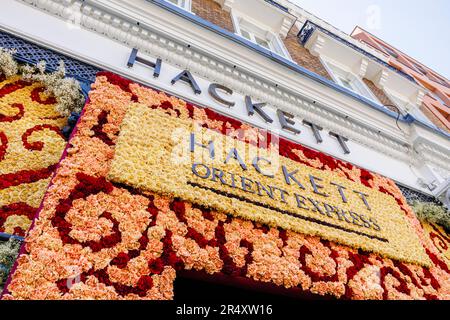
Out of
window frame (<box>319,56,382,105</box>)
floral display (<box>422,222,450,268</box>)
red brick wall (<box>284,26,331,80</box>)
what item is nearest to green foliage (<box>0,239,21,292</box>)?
floral display (<box>422,222,450,268</box>)

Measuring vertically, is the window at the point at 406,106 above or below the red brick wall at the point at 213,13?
above

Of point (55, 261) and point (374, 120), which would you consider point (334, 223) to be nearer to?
point (55, 261)

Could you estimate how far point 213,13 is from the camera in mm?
8062

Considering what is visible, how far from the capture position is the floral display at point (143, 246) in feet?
7.74

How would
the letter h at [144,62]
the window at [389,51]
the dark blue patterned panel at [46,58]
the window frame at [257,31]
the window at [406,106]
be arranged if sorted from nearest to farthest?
the dark blue patterned panel at [46,58] → the letter h at [144,62] → the window frame at [257,31] → the window at [406,106] → the window at [389,51]

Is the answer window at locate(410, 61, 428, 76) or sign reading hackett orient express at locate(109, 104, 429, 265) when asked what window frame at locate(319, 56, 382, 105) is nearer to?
sign reading hackett orient express at locate(109, 104, 429, 265)

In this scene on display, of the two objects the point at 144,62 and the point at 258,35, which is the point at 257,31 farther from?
the point at 144,62

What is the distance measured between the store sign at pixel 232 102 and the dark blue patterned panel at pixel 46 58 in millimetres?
688

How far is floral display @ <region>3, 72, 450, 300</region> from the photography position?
2359mm

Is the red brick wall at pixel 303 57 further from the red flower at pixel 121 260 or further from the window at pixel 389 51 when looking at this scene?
the window at pixel 389 51

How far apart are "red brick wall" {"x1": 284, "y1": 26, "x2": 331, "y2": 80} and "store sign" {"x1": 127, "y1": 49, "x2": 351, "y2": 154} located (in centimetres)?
302

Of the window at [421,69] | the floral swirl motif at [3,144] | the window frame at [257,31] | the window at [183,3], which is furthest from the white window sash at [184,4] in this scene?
the window at [421,69]

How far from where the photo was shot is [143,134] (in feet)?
12.1
